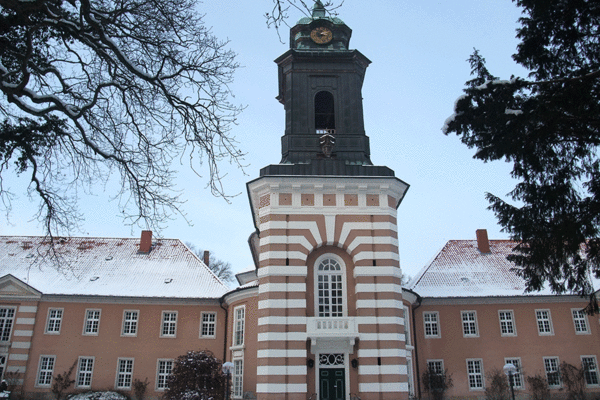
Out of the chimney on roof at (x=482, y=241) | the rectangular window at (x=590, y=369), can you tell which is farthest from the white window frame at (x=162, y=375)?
the rectangular window at (x=590, y=369)

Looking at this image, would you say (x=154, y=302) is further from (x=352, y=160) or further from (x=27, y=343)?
(x=352, y=160)

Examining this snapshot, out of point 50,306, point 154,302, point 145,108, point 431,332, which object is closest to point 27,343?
point 50,306

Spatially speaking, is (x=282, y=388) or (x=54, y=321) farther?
(x=54, y=321)

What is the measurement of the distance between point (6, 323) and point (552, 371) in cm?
3028

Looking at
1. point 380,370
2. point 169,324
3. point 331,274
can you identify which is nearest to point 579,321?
point 380,370

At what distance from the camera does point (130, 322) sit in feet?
96.7

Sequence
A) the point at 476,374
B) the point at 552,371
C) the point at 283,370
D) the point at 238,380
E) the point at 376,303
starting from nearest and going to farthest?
the point at 283,370 → the point at 376,303 → the point at 238,380 → the point at 476,374 → the point at 552,371

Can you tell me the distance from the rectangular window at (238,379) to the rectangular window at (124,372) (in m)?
6.78

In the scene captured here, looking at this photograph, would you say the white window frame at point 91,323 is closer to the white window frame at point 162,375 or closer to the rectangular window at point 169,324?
the rectangular window at point 169,324

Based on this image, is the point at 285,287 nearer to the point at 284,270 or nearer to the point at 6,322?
the point at 284,270

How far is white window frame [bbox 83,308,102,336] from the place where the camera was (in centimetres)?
2911

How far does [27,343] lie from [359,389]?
65.1 ft

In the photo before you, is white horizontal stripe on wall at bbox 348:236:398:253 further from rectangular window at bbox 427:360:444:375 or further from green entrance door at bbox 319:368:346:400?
rectangular window at bbox 427:360:444:375

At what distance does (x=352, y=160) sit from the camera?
21.1 meters
